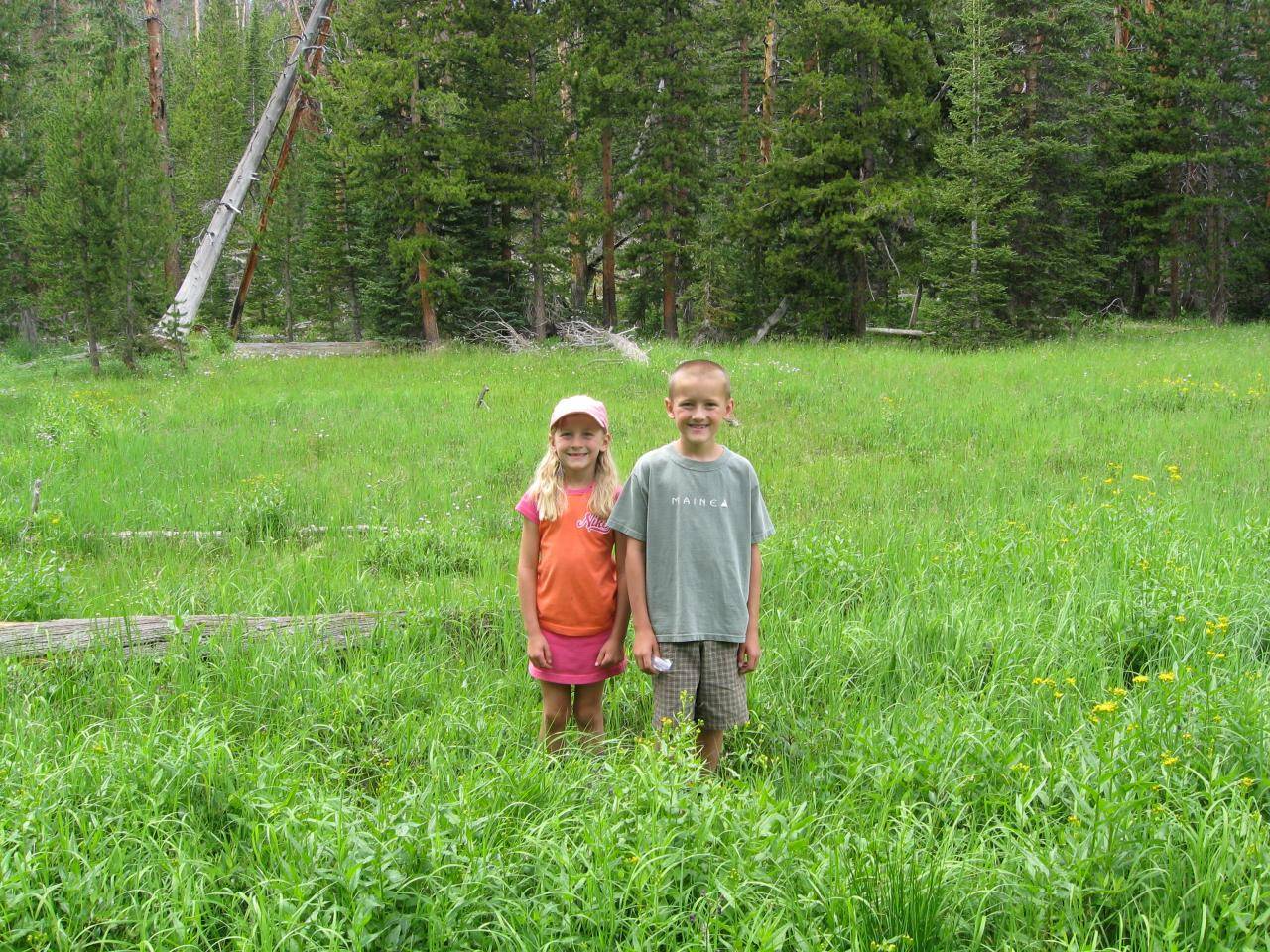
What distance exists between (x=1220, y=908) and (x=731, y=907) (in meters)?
1.35

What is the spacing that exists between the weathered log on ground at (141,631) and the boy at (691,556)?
6.71 feet

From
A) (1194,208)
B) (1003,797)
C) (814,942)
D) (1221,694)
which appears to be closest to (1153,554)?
(1221,694)

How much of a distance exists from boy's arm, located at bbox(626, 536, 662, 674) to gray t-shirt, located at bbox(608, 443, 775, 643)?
0.09ft

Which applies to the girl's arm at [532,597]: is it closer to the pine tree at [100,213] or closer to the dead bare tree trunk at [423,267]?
the pine tree at [100,213]

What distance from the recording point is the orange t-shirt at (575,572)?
356 centimetres

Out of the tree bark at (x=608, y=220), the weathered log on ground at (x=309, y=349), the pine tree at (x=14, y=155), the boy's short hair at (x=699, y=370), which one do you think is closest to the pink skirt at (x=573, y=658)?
the boy's short hair at (x=699, y=370)

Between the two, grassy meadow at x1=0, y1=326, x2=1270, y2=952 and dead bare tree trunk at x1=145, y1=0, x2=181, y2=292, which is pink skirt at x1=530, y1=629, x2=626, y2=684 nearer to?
grassy meadow at x1=0, y1=326, x2=1270, y2=952

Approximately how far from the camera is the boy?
11.2 feet

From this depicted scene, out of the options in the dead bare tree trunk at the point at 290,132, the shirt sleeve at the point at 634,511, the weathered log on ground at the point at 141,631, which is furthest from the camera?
the dead bare tree trunk at the point at 290,132

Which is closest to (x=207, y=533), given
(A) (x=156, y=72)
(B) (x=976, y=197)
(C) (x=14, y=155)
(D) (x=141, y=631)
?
(D) (x=141, y=631)

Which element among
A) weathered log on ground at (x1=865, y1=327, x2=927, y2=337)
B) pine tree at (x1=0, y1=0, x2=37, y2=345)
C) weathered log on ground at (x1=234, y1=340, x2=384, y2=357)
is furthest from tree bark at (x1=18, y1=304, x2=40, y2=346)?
weathered log on ground at (x1=865, y1=327, x2=927, y2=337)

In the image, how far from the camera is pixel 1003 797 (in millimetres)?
3143

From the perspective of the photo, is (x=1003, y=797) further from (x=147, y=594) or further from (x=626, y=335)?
(x=626, y=335)

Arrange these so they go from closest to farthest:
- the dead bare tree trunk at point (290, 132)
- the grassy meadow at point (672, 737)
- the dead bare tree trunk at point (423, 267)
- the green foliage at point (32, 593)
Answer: the grassy meadow at point (672, 737) < the green foliage at point (32, 593) < the dead bare tree trunk at point (423, 267) < the dead bare tree trunk at point (290, 132)
